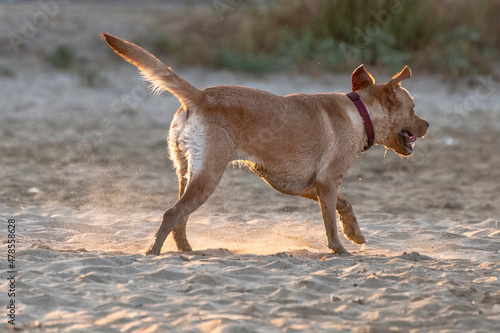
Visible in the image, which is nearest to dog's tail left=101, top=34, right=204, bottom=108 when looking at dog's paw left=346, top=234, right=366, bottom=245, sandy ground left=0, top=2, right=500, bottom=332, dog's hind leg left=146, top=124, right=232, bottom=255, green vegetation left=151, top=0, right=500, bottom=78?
dog's hind leg left=146, top=124, right=232, bottom=255

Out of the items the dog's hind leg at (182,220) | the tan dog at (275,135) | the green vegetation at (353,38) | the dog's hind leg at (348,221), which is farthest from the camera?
the green vegetation at (353,38)

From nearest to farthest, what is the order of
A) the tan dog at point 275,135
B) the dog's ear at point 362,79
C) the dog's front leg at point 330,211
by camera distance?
1. the tan dog at point 275,135
2. the dog's front leg at point 330,211
3. the dog's ear at point 362,79

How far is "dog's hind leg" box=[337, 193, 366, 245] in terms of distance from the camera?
6.70 meters

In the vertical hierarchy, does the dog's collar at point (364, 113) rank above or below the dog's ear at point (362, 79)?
below

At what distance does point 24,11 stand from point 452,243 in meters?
14.3

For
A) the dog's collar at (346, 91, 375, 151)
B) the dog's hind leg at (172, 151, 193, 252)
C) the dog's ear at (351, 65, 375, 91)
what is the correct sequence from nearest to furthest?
the dog's hind leg at (172, 151, 193, 252)
the dog's collar at (346, 91, 375, 151)
the dog's ear at (351, 65, 375, 91)

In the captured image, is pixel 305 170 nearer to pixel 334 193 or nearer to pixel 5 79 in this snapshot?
pixel 334 193

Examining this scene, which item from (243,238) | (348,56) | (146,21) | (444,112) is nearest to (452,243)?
(243,238)

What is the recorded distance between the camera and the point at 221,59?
15.6m

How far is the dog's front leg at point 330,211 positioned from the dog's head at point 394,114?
81 centimetres

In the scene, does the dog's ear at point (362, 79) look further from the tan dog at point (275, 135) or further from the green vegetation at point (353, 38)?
the green vegetation at point (353, 38)

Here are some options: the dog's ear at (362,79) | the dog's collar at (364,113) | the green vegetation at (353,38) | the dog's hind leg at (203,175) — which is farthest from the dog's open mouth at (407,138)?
the green vegetation at (353,38)

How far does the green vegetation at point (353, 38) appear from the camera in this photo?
50.7 ft

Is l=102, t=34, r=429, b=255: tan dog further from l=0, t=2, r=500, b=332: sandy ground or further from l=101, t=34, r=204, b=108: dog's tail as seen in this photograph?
l=0, t=2, r=500, b=332: sandy ground
